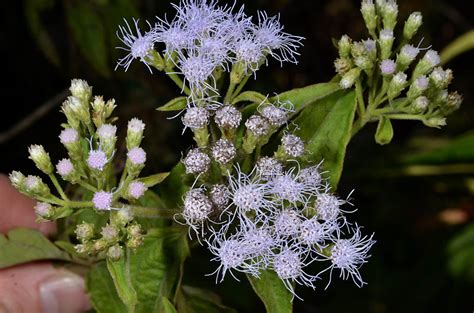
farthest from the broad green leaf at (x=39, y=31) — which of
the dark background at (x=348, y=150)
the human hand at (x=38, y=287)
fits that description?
the human hand at (x=38, y=287)

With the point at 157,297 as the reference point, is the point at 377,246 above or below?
below

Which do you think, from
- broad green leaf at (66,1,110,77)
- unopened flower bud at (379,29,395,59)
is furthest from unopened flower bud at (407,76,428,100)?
broad green leaf at (66,1,110,77)

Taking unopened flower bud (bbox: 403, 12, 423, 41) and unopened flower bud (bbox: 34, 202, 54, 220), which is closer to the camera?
unopened flower bud (bbox: 34, 202, 54, 220)

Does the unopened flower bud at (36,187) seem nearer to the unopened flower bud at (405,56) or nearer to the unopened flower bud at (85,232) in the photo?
the unopened flower bud at (85,232)

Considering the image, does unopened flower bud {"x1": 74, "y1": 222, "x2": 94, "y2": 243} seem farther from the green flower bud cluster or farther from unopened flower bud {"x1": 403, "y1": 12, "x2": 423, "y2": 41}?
unopened flower bud {"x1": 403, "y1": 12, "x2": 423, "y2": 41}

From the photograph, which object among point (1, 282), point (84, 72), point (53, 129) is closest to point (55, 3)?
point (84, 72)

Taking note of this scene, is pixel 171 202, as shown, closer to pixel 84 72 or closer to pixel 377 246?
pixel 84 72
